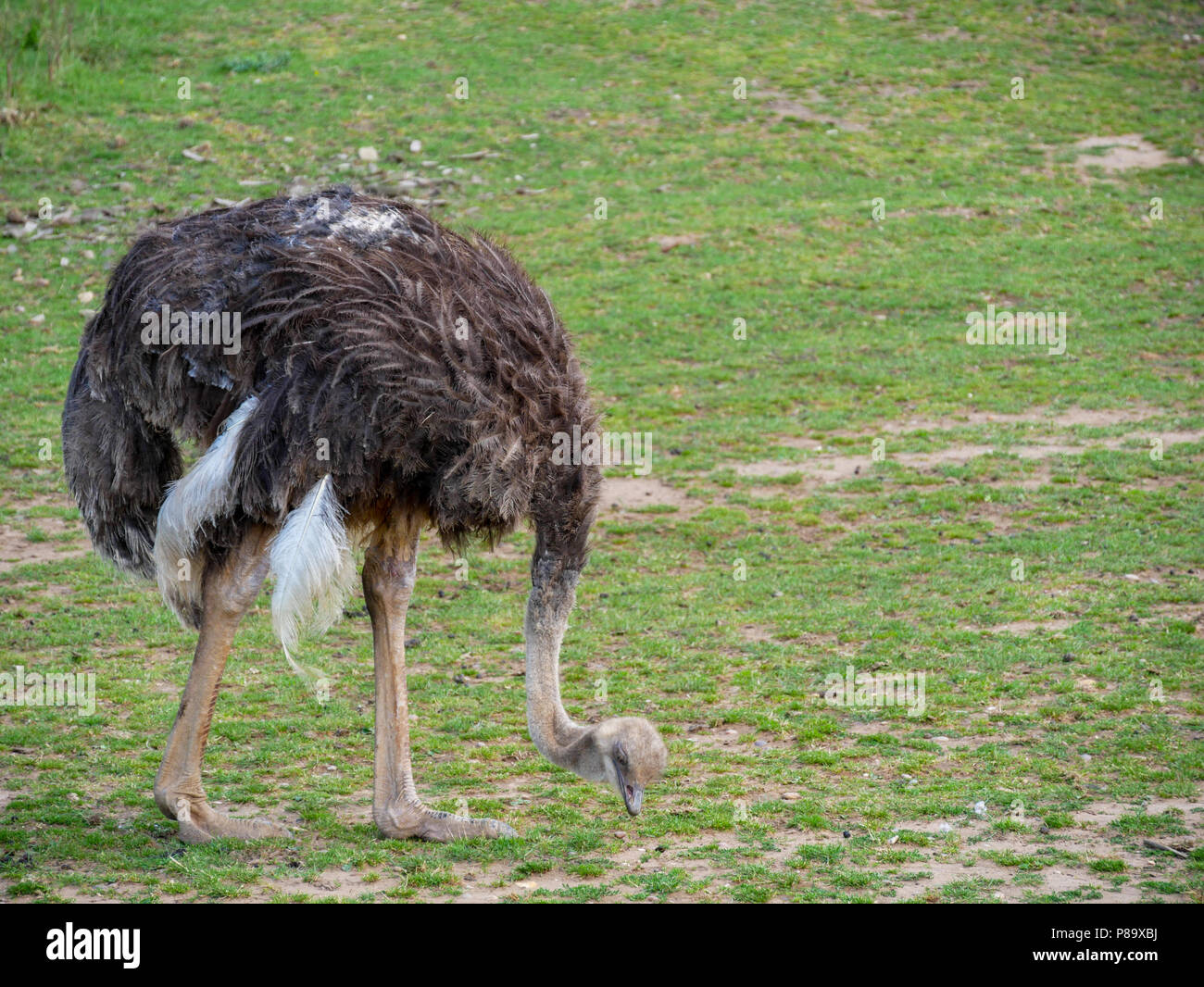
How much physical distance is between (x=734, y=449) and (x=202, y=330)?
290 inches

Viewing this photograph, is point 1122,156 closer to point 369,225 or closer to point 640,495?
point 640,495

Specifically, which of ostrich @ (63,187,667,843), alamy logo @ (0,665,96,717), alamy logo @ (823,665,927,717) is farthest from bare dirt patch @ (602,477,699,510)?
ostrich @ (63,187,667,843)

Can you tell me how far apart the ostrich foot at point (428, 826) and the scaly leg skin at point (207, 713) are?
47 centimetres

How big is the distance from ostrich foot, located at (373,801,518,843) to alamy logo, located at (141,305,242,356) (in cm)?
216

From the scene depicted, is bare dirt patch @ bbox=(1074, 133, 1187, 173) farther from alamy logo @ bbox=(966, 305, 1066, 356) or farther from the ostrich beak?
the ostrich beak

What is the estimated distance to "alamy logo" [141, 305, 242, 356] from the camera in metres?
5.96

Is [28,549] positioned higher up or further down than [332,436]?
further down

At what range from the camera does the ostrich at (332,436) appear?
5.80 m

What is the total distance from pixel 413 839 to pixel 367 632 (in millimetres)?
3314

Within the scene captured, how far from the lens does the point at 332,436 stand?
5.79 m

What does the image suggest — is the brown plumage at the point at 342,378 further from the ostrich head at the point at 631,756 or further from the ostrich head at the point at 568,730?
the ostrich head at the point at 631,756

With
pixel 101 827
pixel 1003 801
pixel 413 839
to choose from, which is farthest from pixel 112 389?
pixel 1003 801

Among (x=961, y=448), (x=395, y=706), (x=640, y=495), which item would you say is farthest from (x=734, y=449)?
(x=395, y=706)

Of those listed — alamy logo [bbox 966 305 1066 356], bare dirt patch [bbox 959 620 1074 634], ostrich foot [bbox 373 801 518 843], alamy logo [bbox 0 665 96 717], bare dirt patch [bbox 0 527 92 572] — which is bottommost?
ostrich foot [bbox 373 801 518 843]
